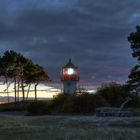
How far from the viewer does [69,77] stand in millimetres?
58312

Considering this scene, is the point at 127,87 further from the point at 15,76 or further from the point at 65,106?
the point at 15,76

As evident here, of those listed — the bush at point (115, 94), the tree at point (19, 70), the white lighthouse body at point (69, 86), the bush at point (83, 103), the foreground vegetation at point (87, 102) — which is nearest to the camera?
the bush at point (83, 103)

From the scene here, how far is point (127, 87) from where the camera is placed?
44.8m

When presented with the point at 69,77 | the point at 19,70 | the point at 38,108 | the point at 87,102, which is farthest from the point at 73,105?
the point at 19,70

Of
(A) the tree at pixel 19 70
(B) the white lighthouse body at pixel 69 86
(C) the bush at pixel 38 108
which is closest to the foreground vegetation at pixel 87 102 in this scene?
(C) the bush at pixel 38 108

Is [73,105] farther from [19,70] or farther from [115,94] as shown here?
[19,70]

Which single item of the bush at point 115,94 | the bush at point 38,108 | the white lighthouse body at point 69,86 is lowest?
the bush at point 38,108

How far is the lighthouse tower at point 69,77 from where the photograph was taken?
58.2 m

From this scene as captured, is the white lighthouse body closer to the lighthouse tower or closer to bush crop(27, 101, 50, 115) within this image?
the lighthouse tower

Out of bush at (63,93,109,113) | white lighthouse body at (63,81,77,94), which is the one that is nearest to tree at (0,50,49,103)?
white lighthouse body at (63,81,77,94)

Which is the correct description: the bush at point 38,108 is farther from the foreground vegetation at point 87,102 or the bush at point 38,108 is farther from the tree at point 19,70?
the tree at point 19,70

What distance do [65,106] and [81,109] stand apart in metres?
1.97

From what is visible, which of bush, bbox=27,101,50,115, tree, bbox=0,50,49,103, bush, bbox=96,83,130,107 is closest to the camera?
bush, bbox=27,101,50,115

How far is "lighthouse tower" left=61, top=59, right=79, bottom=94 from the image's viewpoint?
5822 centimetres
